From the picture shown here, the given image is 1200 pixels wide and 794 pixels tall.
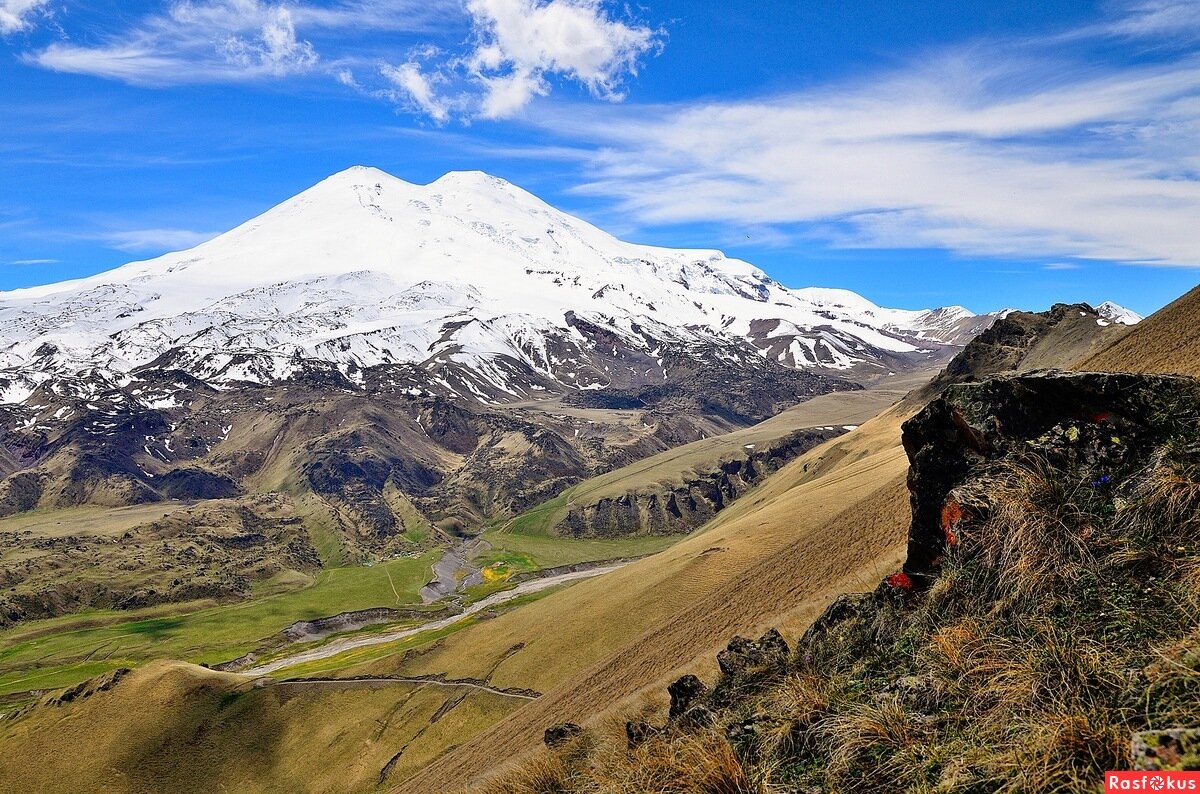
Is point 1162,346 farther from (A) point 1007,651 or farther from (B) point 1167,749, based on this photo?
(B) point 1167,749

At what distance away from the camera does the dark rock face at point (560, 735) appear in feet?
42.3

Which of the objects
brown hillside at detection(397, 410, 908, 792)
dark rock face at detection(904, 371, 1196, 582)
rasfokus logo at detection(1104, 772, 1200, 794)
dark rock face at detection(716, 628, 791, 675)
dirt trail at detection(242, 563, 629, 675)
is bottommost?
dirt trail at detection(242, 563, 629, 675)

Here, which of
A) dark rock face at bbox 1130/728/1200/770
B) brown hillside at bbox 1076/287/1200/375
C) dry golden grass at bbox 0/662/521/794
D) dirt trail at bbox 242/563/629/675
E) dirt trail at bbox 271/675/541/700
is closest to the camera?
dark rock face at bbox 1130/728/1200/770

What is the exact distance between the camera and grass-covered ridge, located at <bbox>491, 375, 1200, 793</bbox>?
19.3ft

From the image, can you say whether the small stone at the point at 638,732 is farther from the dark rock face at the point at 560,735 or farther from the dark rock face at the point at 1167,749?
the dark rock face at the point at 1167,749

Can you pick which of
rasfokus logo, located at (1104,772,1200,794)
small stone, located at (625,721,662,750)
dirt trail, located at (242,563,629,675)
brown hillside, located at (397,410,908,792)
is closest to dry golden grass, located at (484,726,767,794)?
small stone, located at (625,721,662,750)

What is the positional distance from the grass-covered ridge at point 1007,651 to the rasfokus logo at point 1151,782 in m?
0.23

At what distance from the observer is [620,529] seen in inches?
6816

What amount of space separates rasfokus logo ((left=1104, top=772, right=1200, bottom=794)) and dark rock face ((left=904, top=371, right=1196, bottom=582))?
16.5 feet

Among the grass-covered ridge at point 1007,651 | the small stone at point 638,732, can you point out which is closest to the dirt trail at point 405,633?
the small stone at point 638,732

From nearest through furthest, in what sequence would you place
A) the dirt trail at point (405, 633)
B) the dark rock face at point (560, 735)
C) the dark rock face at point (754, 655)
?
the dark rock face at point (754, 655) < the dark rock face at point (560, 735) < the dirt trail at point (405, 633)

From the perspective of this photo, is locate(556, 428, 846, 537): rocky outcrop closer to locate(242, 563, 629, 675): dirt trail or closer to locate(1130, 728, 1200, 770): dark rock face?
locate(242, 563, 629, 675): dirt trail

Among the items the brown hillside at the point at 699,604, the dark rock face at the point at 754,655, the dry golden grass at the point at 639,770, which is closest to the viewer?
the dry golden grass at the point at 639,770

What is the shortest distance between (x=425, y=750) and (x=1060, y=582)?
3875 centimetres
